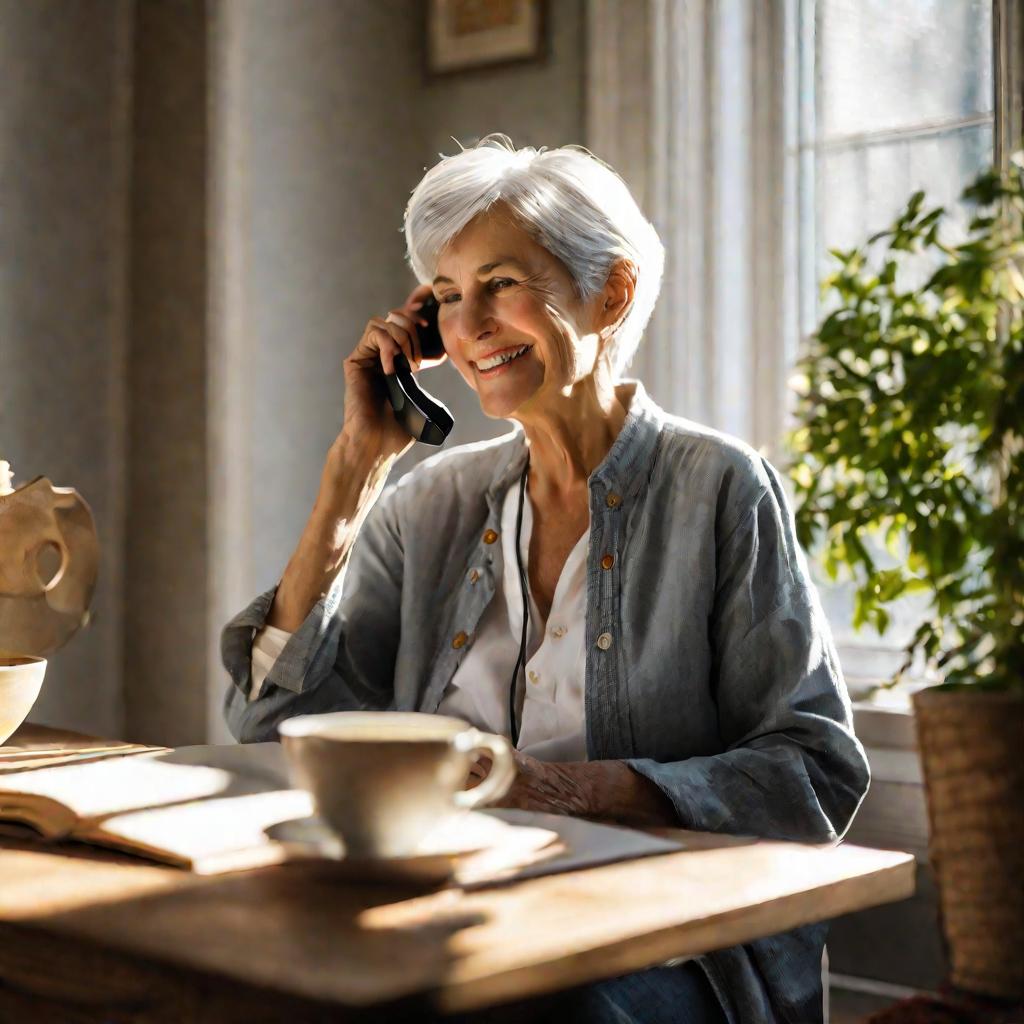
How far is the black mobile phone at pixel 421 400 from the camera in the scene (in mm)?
1764

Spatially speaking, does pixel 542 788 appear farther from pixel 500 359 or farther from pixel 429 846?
pixel 500 359

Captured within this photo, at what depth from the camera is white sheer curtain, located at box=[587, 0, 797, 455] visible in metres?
2.54

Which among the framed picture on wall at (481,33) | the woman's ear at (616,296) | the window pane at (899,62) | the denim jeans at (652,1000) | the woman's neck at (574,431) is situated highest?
the framed picture on wall at (481,33)

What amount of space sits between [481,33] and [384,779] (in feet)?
7.55

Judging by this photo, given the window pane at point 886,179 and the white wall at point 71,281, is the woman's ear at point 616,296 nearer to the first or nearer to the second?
the window pane at point 886,179

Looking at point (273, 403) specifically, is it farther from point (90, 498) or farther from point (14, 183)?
point (14, 183)

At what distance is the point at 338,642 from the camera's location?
1.71 meters

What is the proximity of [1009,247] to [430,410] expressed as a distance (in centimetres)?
72

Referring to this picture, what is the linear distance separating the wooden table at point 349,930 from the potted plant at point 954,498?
1.21 ft

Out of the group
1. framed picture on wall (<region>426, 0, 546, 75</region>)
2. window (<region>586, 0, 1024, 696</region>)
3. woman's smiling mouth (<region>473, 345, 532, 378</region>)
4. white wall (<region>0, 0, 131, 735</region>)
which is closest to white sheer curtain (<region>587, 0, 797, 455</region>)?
window (<region>586, 0, 1024, 696</region>)

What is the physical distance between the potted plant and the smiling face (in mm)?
445

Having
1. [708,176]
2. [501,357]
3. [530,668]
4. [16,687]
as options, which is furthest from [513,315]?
[708,176]

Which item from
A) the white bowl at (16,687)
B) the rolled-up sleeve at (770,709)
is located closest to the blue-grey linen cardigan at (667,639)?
the rolled-up sleeve at (770,709)

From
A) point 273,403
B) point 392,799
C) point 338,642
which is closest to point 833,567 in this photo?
point 338,642
